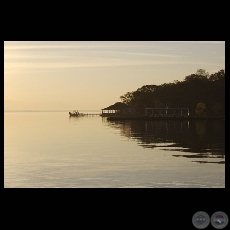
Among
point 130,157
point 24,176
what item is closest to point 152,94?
point 130,157

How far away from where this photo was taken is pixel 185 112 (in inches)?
2699

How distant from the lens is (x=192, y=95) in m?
59.0
